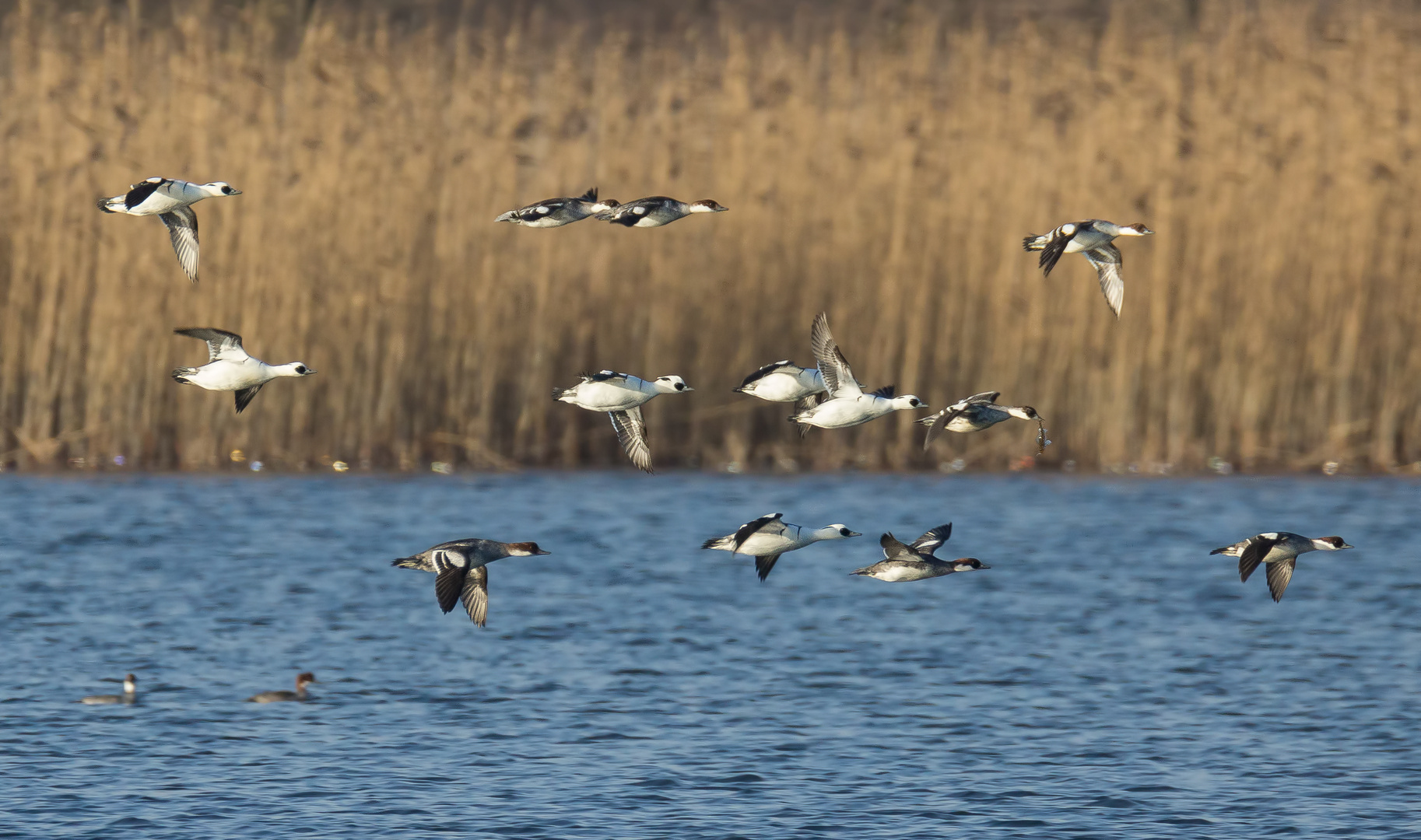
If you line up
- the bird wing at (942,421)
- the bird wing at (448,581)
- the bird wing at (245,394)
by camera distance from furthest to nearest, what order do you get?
the bird wing at (245,394) → the bird wing at (942,421) → the bird wing at (448,581)

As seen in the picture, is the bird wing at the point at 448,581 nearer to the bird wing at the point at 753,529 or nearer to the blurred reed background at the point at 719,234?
the bird wing at the point at 753,529

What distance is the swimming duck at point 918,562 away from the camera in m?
7.97

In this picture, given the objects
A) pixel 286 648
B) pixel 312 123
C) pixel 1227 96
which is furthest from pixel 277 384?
pixel 1227 96

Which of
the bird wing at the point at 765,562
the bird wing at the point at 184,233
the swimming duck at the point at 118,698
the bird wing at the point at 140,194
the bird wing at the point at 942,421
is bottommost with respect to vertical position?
the swimming duck at the point at 118,698

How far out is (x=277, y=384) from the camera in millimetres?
16094

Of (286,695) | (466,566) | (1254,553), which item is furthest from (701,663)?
(1254,553)

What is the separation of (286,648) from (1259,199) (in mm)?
8346

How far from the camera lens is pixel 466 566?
24.0 feet

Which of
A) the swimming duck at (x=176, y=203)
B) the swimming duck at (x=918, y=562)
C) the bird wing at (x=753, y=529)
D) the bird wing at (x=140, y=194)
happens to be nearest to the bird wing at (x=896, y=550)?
the swimming duck at (x=918, y=562)

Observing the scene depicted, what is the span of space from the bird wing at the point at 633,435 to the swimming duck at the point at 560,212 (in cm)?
80

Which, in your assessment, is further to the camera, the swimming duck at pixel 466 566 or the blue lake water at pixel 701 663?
the blue lake water at pixel 701 663

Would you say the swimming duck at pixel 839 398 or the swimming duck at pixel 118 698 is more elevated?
the swimming duck at pixel 839 398

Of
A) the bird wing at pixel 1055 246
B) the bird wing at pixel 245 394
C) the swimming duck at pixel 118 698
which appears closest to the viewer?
the bird wing at pixel 1055 246

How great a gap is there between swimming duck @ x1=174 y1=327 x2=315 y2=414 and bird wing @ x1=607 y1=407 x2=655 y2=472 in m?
1.32
